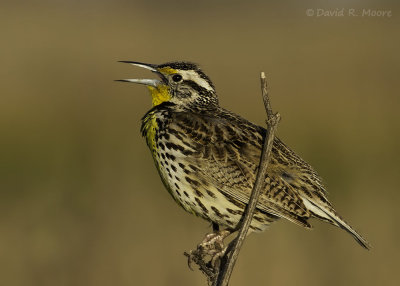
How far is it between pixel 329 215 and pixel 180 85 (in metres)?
0.86

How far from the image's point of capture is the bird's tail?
133 inches

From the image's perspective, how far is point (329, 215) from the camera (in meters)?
3.42

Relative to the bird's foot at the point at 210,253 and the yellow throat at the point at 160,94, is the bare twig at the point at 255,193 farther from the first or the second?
the yellow throat at the point at 160,94

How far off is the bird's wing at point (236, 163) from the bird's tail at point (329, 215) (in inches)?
2.3

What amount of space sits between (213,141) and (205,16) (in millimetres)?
14581

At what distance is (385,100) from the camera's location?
25.8 feet

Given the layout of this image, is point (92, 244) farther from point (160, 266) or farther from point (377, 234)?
point (377, 234)

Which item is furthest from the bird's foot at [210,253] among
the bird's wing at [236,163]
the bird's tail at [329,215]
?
the bird's tail at [329,215]

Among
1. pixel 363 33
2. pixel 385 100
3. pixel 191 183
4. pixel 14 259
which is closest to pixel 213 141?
pixel 191 183

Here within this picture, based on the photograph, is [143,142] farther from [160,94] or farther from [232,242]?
[232,242]

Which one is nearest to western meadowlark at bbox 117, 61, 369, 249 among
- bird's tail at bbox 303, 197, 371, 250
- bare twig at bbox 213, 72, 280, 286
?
bird's tail at bbox 303, 197, 371, 250

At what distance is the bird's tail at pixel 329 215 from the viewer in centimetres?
338

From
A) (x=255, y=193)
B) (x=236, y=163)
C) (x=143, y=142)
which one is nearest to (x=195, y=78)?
(x=236, y=163)

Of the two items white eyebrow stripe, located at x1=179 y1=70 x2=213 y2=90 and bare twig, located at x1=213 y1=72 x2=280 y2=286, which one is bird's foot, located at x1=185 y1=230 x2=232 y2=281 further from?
white eyebrow stripe, located at x1=179 y1=70 x2=213 y2=90
